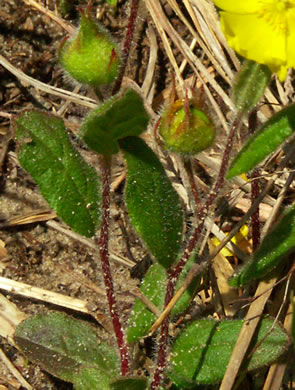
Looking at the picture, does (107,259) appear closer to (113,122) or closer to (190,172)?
(190,172)

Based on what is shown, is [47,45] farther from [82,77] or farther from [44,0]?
[82,77]

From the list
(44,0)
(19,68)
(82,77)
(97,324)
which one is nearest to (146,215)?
(82,77)

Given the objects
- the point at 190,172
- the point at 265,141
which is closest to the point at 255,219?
the point at 190,172

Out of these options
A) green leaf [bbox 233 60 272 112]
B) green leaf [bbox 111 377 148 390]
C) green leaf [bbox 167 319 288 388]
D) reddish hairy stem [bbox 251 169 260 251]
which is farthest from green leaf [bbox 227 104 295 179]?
green leaf [bbox 111 377 148 390]

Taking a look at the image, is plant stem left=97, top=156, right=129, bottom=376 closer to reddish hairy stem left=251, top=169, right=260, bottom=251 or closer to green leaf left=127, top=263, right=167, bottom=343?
green leaf left=127, top=263, right=167, bottom=343

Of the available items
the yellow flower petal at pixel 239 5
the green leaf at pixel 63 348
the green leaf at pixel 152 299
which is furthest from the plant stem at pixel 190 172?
the green leaf at pixel 63 348
